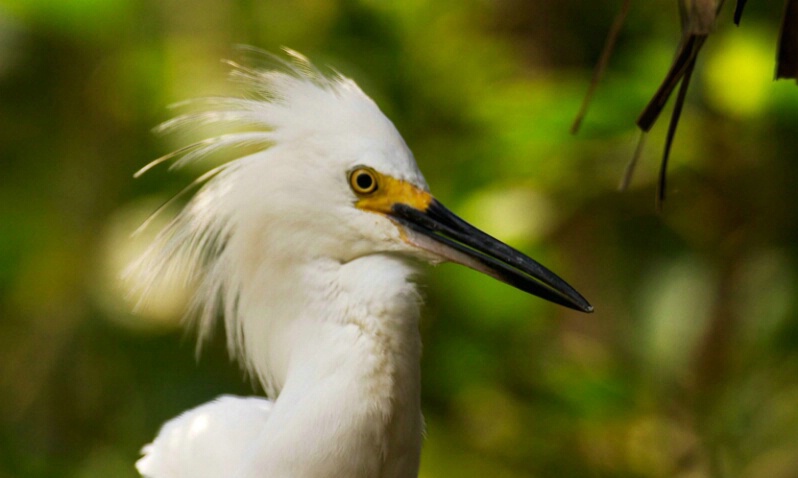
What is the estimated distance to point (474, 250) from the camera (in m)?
1.54

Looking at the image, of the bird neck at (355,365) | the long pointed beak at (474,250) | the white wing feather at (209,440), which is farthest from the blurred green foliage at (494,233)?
the bird neck at (355,365)

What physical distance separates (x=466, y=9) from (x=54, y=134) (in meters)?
1.50

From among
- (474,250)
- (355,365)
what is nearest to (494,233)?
(474,250)

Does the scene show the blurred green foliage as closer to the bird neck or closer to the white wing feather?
the white wing feather

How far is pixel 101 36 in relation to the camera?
3051 millimetres

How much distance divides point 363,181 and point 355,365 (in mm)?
288

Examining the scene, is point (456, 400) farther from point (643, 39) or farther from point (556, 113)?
point (643, 39)

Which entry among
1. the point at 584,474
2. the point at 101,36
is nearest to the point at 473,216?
the point at 584,474

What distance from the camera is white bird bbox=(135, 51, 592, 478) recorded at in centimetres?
145

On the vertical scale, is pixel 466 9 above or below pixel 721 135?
above

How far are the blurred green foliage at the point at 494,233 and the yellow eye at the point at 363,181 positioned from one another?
1083mm

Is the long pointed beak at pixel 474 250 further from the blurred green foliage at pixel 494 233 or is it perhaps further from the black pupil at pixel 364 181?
the blurred green foliage at pixel 494 233

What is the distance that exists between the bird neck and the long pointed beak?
2.4 inches

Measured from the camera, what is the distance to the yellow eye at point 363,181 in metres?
1.52
